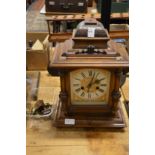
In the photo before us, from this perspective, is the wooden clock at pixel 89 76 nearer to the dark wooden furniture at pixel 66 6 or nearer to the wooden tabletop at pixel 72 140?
the wooden tabletop at pixel 72 140

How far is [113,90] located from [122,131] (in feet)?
0.58

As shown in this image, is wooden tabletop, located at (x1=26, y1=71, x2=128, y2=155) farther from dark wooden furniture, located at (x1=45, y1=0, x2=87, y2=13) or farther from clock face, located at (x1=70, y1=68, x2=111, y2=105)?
dark wooden furniture, located at (x1=45, y1=0, x2=87, y2=13)

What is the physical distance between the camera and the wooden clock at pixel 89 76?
102 cm

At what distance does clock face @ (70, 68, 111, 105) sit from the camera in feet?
3.43

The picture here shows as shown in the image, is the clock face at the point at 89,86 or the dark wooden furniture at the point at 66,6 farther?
the dark wooden furniture at the point at 66,6

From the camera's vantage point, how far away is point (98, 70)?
1037 millimetres

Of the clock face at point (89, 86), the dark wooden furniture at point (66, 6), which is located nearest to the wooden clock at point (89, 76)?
the clock face at point (89, 86)

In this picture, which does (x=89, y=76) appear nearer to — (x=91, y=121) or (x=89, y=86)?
(x=89, y=86)

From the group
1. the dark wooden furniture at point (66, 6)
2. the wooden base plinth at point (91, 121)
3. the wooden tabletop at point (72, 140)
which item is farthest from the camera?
the dark wooden furniture at point (66, 6)

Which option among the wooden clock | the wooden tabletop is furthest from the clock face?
the wooden tabletop

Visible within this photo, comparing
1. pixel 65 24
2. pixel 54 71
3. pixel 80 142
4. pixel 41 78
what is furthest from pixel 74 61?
pixel 65 24

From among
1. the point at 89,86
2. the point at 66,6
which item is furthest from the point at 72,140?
the point at 66,6

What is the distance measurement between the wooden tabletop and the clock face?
122 millimetres

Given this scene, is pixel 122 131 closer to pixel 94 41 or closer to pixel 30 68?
pixel 94 41
